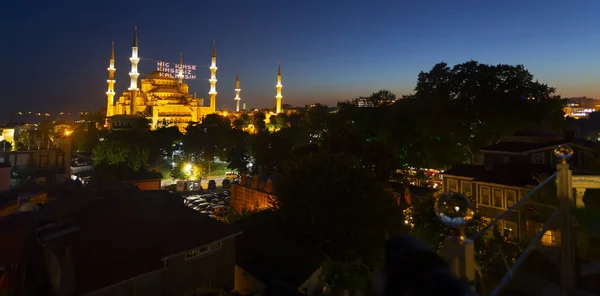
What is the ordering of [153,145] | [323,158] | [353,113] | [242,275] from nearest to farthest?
[242,275] → [323,158] → [353,113] → [153,145]

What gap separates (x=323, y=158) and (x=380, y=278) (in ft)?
43.9

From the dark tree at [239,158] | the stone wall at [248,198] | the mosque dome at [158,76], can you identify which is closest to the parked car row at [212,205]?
the stone wall at [248,198]

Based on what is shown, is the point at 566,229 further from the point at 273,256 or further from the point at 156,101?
the point at 156,101

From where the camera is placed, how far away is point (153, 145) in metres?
54.2

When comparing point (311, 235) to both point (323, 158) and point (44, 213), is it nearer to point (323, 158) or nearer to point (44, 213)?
point (323, 158)

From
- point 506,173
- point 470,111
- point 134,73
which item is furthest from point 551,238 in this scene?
point 134,73

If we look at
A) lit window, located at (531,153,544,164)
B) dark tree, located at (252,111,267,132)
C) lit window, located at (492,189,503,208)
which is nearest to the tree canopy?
lit window, located at (492,189,503,208)

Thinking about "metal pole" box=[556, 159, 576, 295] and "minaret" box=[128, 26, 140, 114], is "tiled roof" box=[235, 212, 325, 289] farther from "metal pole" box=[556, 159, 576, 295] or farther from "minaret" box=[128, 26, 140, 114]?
"minaret" box=[128, 26, 140, 114]

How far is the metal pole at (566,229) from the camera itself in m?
4.10

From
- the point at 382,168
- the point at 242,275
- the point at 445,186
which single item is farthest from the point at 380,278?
the point at 445,186

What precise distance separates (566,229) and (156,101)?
91028mm

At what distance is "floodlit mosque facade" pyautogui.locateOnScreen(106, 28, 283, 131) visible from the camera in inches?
3199

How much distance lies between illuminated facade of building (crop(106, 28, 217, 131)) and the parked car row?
50695 millimetres

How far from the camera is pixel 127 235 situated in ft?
34.3
